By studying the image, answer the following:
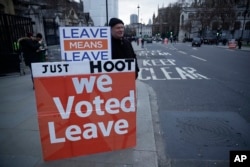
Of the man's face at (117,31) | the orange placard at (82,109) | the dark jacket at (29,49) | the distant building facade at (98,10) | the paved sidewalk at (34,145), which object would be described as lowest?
the paved sidewalk at (34,145)

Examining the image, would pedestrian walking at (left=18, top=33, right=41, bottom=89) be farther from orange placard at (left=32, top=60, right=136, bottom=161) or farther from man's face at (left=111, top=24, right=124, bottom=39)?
orange placard at (left=32, top=60, right=136, bottom=161)

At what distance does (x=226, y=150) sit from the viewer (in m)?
3.50

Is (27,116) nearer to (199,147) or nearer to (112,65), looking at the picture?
(112,65)

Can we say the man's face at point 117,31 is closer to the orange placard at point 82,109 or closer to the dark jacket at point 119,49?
the dark jacket at point 119,49

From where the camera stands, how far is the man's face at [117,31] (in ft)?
12.6

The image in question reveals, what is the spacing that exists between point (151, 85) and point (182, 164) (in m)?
5.47

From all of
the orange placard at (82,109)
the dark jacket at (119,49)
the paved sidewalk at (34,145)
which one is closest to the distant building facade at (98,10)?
the paved sidewalk at (34,145)

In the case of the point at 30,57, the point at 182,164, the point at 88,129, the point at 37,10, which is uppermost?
the point at 37,10

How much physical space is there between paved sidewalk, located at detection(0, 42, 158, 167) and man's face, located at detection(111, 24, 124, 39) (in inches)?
76.2

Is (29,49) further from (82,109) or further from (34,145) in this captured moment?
(82,109)

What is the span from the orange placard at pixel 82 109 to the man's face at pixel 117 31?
3.70 feet

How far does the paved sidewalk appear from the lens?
3.06 m

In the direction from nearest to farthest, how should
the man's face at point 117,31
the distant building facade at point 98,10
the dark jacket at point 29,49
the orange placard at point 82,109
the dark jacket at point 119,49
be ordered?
the orange placard at point 82,109, the man's face at point 117,31, the dark jacket at point 119,49, the dark jacket at point 29,49, the distant building facade at point 98,10

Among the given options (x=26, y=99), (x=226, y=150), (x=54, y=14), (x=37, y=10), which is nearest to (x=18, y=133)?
(x=26, y=99)
